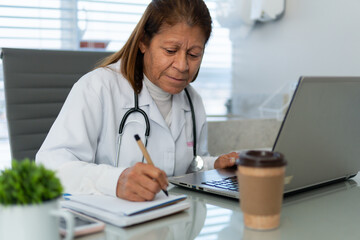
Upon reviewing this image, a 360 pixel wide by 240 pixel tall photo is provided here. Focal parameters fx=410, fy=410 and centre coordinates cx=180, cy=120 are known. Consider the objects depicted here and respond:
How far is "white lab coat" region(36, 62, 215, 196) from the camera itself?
44.4 inches

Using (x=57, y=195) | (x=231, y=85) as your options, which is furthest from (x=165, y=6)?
(x=231, y=85)

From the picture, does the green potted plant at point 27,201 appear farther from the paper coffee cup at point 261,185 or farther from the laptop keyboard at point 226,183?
the laptop keyboard at point 226,183

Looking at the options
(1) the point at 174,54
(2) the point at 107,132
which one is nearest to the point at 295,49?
(1) the point at 174,54

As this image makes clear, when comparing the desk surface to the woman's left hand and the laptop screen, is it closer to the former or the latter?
the laptop screen

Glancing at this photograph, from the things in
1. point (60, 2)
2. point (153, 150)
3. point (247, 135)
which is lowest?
point (247, 135)

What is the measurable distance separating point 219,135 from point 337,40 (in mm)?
875

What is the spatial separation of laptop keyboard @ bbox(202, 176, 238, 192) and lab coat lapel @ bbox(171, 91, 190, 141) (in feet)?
1.13

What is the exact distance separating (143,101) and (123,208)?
23.7 inches

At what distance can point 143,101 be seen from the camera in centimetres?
137

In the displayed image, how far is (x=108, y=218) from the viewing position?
755mm

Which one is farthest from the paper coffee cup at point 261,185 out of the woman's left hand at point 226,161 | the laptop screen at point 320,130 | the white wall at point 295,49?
the white wall at point 295,49

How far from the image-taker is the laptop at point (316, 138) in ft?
2.67

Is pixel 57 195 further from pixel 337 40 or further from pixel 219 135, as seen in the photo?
pixel 337 40

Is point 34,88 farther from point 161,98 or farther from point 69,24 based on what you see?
point 69,24
